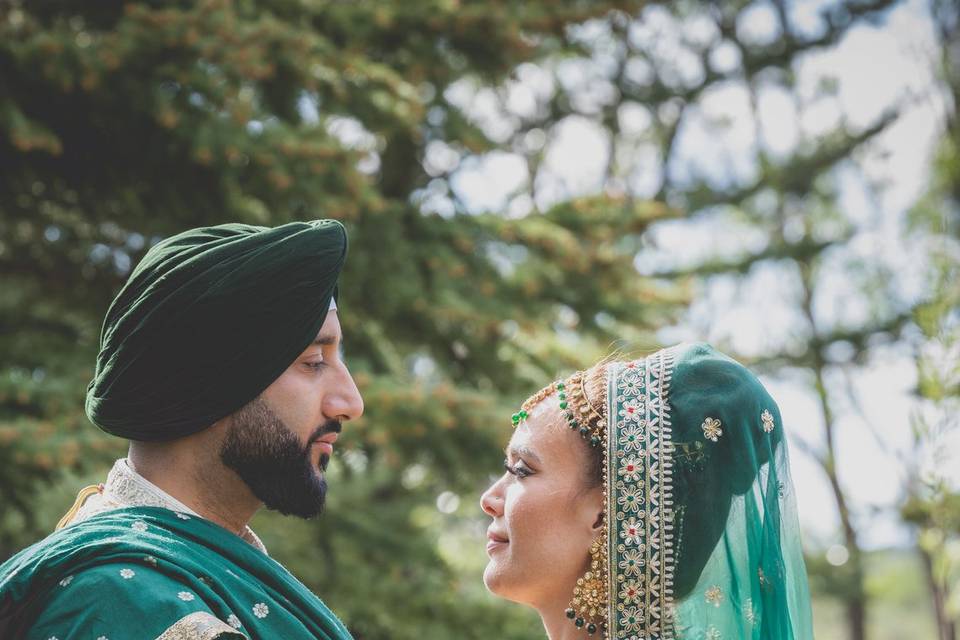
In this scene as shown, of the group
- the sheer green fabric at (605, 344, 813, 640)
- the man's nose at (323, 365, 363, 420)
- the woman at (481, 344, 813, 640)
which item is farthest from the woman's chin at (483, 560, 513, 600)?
the man's nose at (323, 365, 363, 420)

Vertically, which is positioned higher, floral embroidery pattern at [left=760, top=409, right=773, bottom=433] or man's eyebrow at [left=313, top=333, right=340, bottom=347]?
floral embroidery pattern at [left=760, top=409, right=773, bottom=433]

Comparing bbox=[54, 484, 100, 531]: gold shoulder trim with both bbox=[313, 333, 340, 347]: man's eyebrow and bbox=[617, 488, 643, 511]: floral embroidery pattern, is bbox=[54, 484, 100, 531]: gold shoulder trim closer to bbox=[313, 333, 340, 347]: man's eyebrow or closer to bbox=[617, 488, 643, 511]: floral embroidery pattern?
bbox=[313, 333, 340, 347]: man's eyebrow

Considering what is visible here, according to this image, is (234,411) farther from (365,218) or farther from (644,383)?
(365,218)

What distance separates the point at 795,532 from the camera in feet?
7.74

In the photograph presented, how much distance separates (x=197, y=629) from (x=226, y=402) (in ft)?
1.78

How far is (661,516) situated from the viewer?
2.21 meters

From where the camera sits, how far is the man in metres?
2.21

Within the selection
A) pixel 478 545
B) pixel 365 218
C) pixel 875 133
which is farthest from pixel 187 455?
pixel 875 133

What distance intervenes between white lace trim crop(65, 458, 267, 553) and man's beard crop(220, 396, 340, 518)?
0.45 ft

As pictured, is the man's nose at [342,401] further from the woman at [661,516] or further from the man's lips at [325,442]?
the woman at [661,516]

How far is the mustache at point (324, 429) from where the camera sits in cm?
229

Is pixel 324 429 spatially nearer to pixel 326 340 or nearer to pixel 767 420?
pixel 326 340

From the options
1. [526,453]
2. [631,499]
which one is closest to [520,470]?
[526,453]

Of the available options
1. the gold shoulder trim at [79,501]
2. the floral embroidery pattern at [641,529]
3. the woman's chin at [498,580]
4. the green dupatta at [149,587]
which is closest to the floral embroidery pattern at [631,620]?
the floral embroidery pattern at [641,529]
